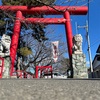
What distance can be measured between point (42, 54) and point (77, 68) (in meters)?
8.74

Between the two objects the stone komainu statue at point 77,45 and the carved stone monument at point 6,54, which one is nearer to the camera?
the carved stone monument at point 6,54

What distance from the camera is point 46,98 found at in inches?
56.1

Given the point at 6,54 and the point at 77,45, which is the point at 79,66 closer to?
the point at 77,45

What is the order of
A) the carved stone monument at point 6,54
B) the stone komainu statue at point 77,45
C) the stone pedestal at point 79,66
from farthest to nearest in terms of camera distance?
the stone komainu statue at point 77,45 → the stone pedestal at point 79,66 → the carved stone monument at point 6,54

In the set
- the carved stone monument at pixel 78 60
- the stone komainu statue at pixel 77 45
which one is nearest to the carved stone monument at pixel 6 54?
the carved stone monument at pixel 78 60

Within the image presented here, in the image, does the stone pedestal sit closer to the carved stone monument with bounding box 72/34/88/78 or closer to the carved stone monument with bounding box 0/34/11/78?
the carved stone monument with bounding box 72/34/88/78

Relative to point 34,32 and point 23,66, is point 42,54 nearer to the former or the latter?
point 23,66

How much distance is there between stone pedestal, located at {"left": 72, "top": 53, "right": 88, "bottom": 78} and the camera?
10058 millimetres

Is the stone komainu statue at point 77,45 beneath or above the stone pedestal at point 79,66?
above

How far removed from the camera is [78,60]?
33.9ft

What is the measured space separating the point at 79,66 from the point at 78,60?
32 cm

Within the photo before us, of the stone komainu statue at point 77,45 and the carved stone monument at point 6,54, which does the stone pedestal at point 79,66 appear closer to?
the stone komainu statue at point 77,45

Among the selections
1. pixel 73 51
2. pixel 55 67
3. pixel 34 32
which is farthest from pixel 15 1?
pixel 55 67

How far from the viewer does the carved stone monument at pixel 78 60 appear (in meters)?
10.1
